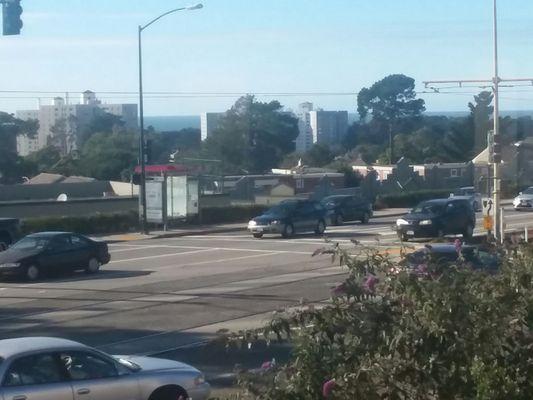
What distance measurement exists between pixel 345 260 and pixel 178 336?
1345 cm

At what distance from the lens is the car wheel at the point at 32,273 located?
30.0 metres

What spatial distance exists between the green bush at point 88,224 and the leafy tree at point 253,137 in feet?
198

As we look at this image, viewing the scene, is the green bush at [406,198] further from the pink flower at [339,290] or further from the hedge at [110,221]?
the pink flower at [339,290]

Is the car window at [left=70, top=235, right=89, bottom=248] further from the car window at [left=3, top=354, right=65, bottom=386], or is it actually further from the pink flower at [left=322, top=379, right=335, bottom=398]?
the pink flower at [left=322, top=379, right=335, bottom=398]

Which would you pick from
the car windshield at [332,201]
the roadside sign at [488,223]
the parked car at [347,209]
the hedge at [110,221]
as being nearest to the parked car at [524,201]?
the parked car at [347,209]

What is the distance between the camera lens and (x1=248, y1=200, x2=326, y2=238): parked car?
43.8 m

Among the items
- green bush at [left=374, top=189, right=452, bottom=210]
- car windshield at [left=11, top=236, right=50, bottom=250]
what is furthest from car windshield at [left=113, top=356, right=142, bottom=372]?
green bush at [left=374, top=189, right=452, bottom=210]

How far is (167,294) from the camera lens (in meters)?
26.0

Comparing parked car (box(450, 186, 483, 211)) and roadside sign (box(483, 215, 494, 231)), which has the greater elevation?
roadside sign (box(483, 215, 494, 231))

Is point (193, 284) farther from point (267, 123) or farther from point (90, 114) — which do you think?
point (90, 114)

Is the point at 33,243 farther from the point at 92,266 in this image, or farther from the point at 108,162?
the point at 108,162

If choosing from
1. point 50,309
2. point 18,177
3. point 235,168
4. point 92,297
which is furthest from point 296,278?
point 235,168

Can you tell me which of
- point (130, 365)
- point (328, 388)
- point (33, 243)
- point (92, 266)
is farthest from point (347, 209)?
point (328, 388)

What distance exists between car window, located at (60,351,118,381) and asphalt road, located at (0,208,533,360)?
416 cm
